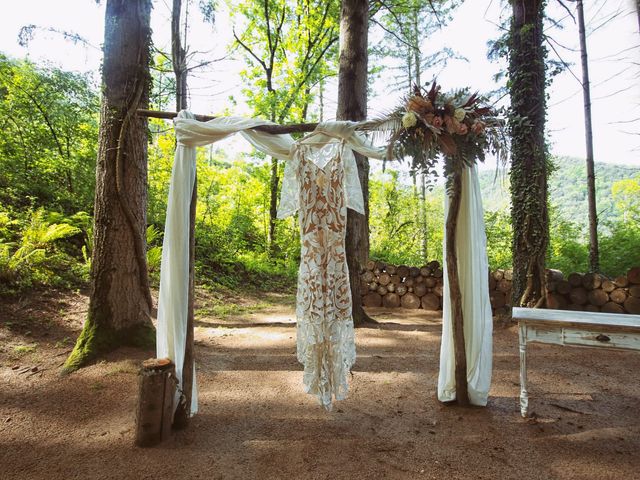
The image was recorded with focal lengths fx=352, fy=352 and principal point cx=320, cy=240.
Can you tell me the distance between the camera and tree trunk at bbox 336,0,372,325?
5617 mm

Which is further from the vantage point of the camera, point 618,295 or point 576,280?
point 576,280

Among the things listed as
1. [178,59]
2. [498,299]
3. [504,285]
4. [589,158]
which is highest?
[178,59]

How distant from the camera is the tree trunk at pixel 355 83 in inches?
221

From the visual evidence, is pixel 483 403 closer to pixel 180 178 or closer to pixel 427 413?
pixel 427 413

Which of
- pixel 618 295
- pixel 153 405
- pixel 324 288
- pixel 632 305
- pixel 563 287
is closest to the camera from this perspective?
pixel 153 405

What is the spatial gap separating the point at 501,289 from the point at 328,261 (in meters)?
4.82

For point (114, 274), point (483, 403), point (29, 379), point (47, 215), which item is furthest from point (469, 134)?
point (47, 215)

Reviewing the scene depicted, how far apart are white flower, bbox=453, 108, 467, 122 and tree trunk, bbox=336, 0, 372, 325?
2.97 m

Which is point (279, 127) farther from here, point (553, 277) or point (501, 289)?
point (501, 289)

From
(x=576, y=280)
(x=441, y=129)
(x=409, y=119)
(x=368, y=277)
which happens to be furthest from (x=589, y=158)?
(x=409, y=119)

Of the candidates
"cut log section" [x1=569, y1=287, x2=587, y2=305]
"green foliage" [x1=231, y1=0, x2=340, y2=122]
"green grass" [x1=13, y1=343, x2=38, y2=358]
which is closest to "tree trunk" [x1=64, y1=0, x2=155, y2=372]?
"green grass" [x1=13, y1=343, x2=38, y2=358]

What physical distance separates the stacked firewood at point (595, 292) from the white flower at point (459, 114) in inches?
161

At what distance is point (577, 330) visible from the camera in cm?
266

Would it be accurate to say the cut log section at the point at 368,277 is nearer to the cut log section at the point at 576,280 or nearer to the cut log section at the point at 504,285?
the cut log section at the point at 504,285
